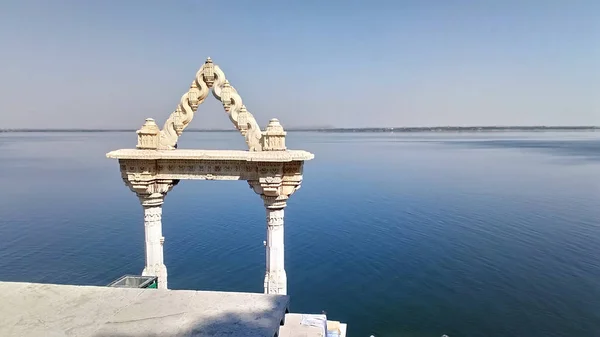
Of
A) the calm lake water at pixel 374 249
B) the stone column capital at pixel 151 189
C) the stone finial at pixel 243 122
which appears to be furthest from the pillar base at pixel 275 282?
the calm lake water at pixel 374 249

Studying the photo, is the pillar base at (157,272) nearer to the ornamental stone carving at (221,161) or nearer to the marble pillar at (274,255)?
the ornamental stone carving at (221,161)

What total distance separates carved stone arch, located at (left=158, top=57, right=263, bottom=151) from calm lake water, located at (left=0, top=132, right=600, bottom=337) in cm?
946

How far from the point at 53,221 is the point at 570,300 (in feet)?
104

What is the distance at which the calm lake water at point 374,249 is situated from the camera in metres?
17.4

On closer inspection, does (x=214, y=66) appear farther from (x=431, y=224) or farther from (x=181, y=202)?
(x=181, y=202)

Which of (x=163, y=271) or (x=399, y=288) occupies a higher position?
(x=163, y=271)

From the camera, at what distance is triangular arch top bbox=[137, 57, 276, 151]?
10172 millimetres

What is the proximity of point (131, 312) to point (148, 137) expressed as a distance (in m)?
7.51

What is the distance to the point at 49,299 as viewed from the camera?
11.0 feet

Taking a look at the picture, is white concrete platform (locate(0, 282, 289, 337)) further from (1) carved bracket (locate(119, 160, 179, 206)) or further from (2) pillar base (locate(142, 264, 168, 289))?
(2) pillar base (locate(142, 264, 168, 289))

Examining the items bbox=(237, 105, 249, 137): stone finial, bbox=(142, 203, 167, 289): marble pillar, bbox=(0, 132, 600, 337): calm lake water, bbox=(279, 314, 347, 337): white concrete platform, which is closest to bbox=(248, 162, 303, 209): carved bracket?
bbox=(237, 105, 249, 137): stone finial

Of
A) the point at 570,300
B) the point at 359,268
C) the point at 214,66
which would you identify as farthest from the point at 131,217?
the point at 570,300

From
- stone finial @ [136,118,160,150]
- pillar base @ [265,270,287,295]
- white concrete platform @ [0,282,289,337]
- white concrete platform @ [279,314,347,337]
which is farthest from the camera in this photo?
pillar base @ [265,270,287,295]

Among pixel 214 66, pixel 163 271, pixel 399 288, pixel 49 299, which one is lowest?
pixel 399 288
